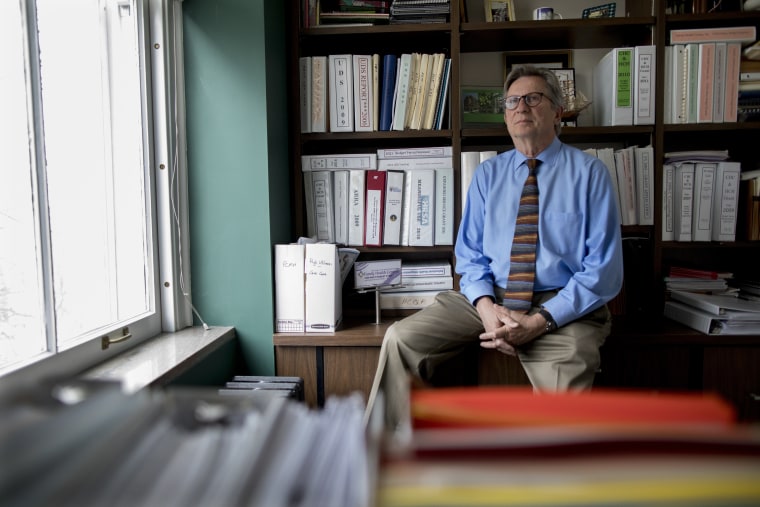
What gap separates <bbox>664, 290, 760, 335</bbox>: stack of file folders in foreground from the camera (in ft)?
6.04

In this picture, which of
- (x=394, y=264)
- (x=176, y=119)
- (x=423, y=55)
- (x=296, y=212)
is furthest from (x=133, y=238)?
(x=423, y=55)

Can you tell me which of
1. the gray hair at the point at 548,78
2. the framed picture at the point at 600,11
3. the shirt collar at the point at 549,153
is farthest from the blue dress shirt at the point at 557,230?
the framed picture at the point at 600,11

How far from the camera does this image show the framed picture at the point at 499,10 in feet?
7.09

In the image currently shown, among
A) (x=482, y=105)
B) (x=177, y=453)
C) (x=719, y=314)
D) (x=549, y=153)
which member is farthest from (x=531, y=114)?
(x=177, y=453)

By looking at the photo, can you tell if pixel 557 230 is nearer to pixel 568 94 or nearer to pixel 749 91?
pixel 568 94

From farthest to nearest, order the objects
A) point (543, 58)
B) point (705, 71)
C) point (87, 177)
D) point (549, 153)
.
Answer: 1. point (543, 58)
2. point (705, 71)
3. point (549, 153)
4. point (87, 177)

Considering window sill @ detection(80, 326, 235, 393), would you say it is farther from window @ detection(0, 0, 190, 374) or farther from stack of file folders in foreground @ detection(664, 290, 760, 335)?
stack of file folders in foreground @ detection(664, 290, 760, 335)

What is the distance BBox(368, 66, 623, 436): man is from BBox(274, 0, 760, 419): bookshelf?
0.19 metres

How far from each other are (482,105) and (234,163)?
1108 millimetres

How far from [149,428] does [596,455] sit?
0.38m

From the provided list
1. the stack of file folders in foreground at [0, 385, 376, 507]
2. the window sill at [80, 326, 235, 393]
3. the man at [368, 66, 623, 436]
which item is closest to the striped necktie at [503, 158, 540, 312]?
the man at [368, 66, 623, 436]

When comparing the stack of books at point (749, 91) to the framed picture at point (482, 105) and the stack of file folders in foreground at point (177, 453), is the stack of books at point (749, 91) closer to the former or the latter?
the framed picture at point (482, 105)

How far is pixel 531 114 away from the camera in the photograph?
1.87 meters

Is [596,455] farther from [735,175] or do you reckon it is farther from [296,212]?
[735,175]
